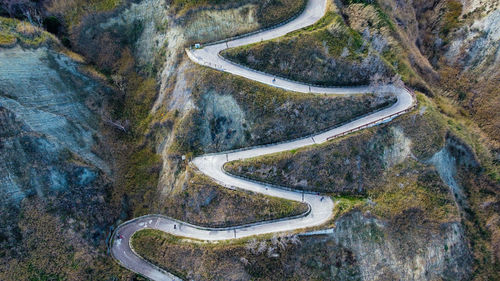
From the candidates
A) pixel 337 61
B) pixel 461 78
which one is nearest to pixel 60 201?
pixel 337 61

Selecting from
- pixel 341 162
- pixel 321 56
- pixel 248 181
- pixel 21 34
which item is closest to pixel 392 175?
pixel 341 162

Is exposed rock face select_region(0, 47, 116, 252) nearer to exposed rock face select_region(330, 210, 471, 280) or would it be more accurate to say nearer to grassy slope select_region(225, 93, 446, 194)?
grassy slope select_region(225, 93, 446, 194)

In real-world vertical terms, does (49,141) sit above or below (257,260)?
above

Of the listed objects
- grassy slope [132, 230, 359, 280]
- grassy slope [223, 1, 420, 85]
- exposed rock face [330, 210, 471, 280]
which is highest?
grassy slope [223, 1, 420, 85]

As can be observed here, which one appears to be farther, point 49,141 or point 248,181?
point 248,181

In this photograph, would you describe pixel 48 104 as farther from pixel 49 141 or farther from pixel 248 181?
pixel 248 181

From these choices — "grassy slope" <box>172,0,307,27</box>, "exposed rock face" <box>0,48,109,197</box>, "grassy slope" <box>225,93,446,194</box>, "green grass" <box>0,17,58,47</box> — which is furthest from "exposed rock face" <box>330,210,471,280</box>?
"green grass" <box>0,17,58,47</box>

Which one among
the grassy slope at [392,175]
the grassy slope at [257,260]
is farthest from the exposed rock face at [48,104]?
the grassy slope at [392,175]

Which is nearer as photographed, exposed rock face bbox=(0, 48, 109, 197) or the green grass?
exposed rock face bbox=(0, 48, 109, 197)
